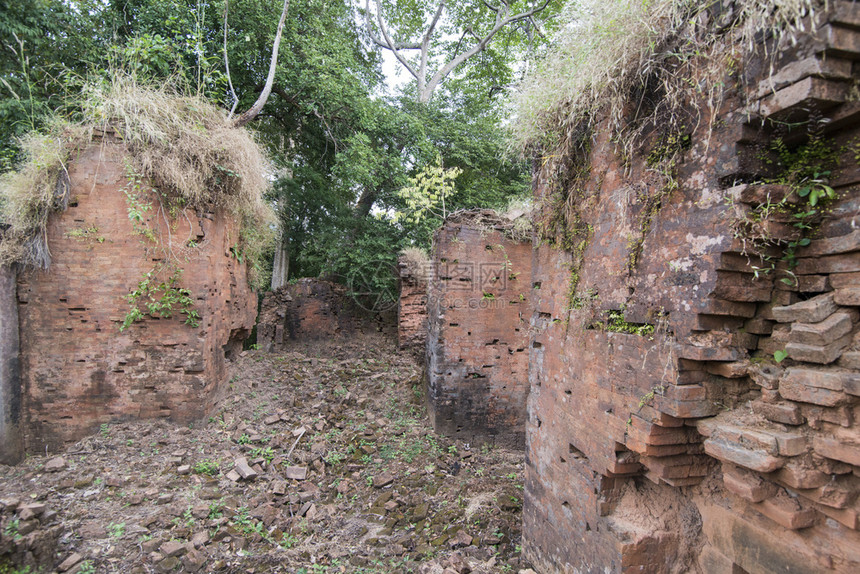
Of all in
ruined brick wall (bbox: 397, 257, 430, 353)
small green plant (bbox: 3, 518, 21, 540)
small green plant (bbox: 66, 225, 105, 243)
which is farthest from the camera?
ruined brick wall (bbox: 397, 257, 430, 353)

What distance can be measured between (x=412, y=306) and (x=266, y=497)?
6411 mm

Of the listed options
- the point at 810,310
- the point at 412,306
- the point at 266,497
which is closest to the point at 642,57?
the point at 810,310

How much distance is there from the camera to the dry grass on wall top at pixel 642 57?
1.96 metres

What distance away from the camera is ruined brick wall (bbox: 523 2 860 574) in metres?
1.84

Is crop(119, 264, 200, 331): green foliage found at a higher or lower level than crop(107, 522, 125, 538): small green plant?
higher

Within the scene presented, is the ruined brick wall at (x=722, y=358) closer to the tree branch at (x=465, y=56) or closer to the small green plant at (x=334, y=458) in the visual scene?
the small green plant at (x=334, y=458)

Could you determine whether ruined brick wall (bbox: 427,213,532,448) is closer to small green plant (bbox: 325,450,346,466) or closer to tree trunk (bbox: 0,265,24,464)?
small green plant (bbox: 325,450,346,466)

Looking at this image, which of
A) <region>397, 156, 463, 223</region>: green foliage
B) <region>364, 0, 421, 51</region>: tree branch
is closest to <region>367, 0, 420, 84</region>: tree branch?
<region>364, 0, 421, 51</region>: tree branch

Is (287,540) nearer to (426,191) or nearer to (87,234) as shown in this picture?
(87,234)

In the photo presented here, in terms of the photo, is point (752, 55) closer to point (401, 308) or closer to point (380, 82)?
point (401, 308)

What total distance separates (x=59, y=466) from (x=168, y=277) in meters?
2.65

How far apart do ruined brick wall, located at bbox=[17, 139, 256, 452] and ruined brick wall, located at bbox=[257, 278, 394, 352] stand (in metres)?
5.87

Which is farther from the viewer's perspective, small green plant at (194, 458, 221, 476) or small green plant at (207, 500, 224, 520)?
small green plant at (194, 458, 221, 476)

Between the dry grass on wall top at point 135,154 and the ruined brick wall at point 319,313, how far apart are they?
6317 millimetres
